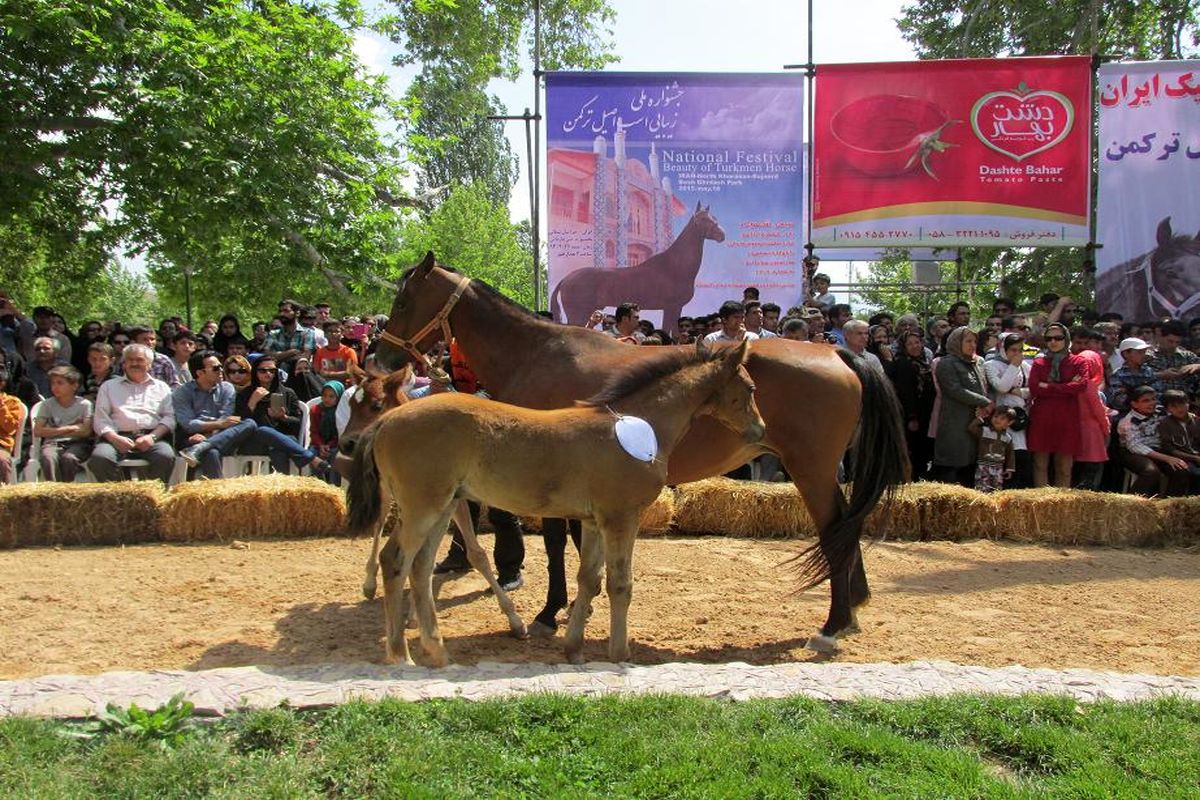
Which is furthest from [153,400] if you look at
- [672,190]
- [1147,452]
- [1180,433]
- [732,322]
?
[1180,433]

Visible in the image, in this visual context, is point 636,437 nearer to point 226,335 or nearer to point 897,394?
point 897,394

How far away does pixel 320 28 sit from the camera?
1498 cm

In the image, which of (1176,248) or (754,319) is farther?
(1176,248)

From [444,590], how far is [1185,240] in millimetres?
12241

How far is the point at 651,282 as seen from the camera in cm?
1392

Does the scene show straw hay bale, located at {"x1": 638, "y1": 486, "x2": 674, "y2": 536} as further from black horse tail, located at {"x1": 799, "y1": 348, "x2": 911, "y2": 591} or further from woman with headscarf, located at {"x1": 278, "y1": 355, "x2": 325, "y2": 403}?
woman with headscarf, located at {"x1": 278, "y1": 355, "x2": 325, "y2": 403}

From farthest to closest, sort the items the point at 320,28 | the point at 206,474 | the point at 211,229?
the point at 320,28 < the point at 211,229 < the point at 206,474

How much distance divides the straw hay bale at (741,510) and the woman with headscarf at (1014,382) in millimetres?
2891

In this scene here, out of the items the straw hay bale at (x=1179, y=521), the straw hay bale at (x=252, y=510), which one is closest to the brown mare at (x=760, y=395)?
the straw hay bale at (x=252, y=510)

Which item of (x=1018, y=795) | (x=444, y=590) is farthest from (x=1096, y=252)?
(x=1018, y=795)

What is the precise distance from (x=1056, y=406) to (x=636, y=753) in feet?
26.0

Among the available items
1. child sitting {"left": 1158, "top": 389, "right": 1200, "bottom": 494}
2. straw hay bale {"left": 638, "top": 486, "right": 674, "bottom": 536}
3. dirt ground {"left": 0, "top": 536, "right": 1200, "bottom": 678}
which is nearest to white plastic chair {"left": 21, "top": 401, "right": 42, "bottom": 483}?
dirt ground {"left": 0, "top": 536, "right": 1200, "bottom": 678}

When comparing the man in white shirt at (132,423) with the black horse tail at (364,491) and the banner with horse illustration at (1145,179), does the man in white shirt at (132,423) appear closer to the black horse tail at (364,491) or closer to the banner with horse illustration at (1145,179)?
the black horse tail at (364,491)

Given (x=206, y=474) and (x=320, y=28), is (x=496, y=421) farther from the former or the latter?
(x=320, y=28)
